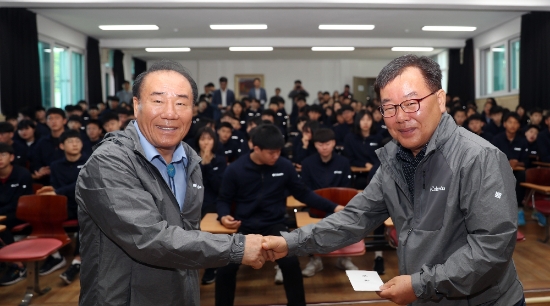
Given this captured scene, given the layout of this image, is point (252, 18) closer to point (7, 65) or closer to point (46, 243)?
point (7, 65)

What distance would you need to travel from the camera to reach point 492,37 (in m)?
12.1

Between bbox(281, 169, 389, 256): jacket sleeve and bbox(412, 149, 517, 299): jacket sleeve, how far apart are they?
0.50 metres

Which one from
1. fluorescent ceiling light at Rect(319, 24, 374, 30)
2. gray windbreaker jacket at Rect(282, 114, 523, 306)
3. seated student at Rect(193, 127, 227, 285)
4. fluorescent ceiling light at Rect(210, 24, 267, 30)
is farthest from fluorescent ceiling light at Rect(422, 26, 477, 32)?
gray windbreaker jacket at Rect(282, 114, 523, 306)

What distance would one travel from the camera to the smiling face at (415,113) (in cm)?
159

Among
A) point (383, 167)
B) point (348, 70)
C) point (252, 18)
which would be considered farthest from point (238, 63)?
point (383, 167)

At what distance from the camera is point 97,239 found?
1616mm

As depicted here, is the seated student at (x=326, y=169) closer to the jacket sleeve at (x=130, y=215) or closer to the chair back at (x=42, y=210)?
the chair back at (x=42, y=210)

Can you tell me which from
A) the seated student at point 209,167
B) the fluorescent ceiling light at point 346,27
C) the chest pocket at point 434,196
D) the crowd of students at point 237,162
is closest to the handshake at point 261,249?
the chest pocket at point 434,196

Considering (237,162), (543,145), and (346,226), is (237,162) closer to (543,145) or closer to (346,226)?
(346,226)

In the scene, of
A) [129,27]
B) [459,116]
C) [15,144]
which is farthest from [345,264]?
[129,27]

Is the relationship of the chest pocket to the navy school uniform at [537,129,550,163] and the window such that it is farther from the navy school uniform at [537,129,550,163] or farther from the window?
the window

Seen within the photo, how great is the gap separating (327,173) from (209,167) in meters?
1.26

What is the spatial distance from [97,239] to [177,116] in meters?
0.53

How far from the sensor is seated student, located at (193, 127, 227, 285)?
477cm
